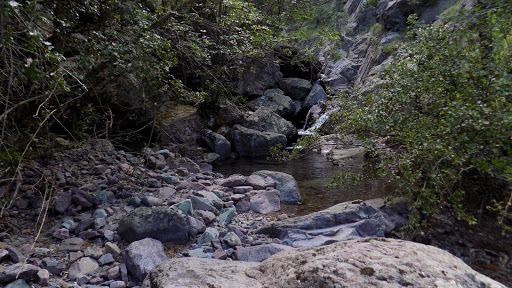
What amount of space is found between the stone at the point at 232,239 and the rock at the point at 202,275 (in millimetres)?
1646

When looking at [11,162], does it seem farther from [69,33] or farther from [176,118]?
[176,118]

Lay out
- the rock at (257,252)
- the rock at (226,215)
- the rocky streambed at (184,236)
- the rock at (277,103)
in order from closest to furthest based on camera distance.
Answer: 1. the rocky streambed at (184,236)
2. the rock at (257,252)
3. the rock at (226,215)
4. the rock at (277,103)

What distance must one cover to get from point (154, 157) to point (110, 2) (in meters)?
4.17

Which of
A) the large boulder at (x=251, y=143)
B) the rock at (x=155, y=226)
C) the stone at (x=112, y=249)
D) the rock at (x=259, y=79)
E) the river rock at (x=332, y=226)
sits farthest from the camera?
the rock at (x=259, y=79)

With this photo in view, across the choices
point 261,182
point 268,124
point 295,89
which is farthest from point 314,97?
point 261,182

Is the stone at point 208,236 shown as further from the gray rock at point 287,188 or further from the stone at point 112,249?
the gray rock at point 287,188

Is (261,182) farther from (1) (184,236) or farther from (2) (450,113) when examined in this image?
(2) (450,113)

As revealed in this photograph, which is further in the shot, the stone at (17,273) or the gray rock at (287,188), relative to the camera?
→ the gray rock at (287,188)

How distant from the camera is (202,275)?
2.08 meters

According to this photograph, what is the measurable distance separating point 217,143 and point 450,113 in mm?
8011

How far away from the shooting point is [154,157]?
7.71 metres

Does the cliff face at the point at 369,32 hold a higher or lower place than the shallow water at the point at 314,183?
higher

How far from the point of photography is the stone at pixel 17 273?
2605 mm

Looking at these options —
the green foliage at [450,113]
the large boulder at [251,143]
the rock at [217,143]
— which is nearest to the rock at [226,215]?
the green foliage at [450,113]
